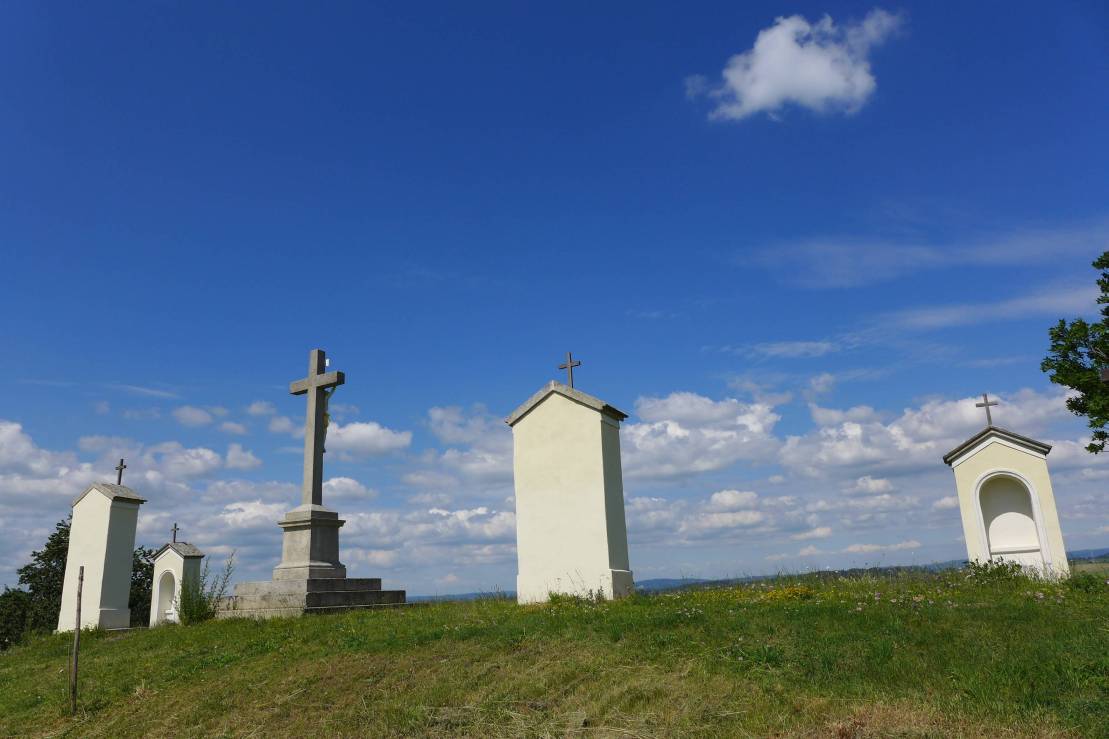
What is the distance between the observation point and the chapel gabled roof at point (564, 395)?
1450cm

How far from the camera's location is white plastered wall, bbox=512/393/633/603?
46.2 feet

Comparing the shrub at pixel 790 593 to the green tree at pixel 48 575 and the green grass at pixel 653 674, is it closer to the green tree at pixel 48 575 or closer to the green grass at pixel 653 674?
the green grass at pixel 653 674

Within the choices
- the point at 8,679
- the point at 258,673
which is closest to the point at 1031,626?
the point at 258,673

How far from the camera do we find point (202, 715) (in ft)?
27.8

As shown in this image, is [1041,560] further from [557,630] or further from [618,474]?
[557,630]

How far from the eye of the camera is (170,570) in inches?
877

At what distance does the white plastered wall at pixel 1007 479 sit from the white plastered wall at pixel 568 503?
8.81 meters

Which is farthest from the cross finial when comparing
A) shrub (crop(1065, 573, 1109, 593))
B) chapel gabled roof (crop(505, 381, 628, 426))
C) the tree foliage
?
the tree foliage

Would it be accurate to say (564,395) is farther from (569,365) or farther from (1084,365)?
(1084,365)

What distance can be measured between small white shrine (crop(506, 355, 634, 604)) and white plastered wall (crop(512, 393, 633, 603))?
0.02m

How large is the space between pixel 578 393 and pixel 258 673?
7.49 meters

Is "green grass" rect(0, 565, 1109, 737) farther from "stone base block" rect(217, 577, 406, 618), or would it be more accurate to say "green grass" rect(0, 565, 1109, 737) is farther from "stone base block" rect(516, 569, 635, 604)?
"stone base block" rect(217, 577, 406, 618)

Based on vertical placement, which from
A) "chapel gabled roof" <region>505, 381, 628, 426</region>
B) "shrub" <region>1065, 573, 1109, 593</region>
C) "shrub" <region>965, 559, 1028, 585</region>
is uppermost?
"chapel gabled roof" <region>505, 381, 628, 426</region>

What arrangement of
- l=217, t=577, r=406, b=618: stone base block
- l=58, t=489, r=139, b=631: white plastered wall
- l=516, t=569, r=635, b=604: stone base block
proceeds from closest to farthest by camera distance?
l=516, t=569, r=635, b=604: stone base block → l=217, t=577, r=406, b=618: stone base block → l=58, t=489, r=139, b=631: white plastered wall
